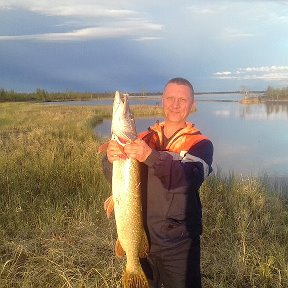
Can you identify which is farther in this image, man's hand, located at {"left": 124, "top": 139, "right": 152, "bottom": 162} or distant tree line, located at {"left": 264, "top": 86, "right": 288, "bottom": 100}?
distant tree line, located at {"left": 264, "top": 86, "right": 288, "bottom": 100}

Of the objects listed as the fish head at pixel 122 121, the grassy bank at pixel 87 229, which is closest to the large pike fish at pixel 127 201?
the fish head at pixel 122 121

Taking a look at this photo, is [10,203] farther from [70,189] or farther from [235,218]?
[235,218]

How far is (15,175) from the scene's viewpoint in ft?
26.7

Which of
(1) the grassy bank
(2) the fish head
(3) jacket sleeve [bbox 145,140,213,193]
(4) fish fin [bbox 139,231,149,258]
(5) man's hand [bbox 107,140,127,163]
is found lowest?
(1) the grassy bank

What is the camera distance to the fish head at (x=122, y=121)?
2.46 metres

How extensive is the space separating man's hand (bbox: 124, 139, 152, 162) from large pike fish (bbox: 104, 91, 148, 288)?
0.03m

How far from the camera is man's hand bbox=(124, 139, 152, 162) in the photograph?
2.47m

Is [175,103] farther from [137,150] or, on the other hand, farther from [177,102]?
[137,150]

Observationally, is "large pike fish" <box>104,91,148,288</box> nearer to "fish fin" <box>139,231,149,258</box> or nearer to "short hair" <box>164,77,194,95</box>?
"fish fin" <box>139,231,149,258</box>

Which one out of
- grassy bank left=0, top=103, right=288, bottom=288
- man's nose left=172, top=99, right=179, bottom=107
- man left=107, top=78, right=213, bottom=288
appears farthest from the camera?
grassy bank left=0, top=103, right=288, bottom=288

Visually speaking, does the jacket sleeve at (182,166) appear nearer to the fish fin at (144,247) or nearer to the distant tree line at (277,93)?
the fish fin at (144,247)

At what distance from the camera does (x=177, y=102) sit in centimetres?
301

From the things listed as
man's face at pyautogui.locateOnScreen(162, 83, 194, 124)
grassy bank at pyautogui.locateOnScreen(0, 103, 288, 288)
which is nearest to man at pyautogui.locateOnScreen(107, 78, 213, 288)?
man's face at pyautogui.locateOnScreen(162, 83, 194, 124)

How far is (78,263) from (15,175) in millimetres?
4120
